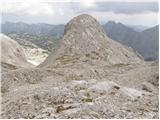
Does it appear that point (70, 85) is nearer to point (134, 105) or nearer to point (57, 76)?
point (134, 105)

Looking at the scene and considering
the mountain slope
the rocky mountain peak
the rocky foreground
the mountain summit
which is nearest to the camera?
the rocky foreground

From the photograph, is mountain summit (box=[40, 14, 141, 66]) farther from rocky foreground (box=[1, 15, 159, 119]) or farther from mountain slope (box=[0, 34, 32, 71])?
mountain slope (box=[0, 34, 32, 71])

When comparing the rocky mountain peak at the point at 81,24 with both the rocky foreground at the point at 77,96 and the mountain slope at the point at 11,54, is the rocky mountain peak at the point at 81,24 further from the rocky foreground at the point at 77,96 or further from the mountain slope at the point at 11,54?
the rocky foreground at the point at 77,96

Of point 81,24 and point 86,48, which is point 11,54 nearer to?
point 81,24

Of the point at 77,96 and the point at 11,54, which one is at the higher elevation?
the point at 77,96

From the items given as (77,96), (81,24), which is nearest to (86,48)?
(81,24)

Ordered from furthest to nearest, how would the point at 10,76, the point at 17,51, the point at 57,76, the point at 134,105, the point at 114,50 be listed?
the point at 17,51 → the point at 114,50 → the point at 57,76 → the point at 10,76 → the point at 134,105

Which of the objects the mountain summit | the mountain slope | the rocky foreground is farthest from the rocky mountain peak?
the rocky foreground

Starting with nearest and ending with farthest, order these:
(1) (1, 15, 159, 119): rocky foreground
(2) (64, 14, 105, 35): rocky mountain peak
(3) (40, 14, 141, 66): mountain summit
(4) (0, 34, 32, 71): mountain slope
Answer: (1) (1, 15, 159, 119): rocky foreground < (3) (40, 14, 141, 66): mountain summit < (2) (64, 14, 105, 35): rocky mountain peak < (4) (0, 34, 32, 71): mountain slope

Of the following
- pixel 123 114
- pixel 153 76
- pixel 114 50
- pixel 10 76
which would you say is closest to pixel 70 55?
pixel 114 50
